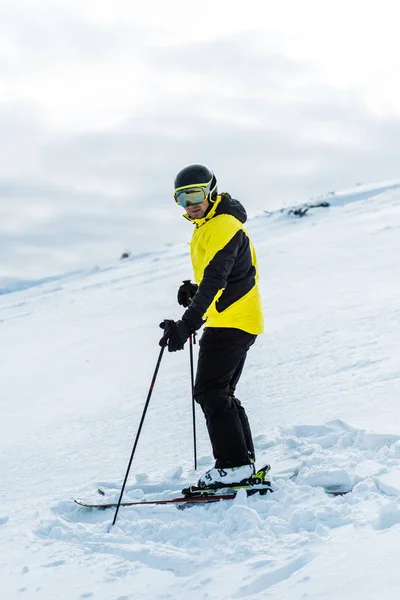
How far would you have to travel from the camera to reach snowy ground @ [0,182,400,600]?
275cm

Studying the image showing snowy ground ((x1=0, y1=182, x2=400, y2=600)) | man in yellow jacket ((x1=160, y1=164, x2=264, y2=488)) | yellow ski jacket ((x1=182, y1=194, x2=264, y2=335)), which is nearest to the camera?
snowy ground ((x1=0, y1=182, x2=400, y2=600))

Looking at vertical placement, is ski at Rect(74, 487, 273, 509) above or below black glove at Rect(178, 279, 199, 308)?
below

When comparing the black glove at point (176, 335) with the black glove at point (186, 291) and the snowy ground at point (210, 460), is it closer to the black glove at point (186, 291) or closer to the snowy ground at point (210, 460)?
the black glove at point (186, 291)

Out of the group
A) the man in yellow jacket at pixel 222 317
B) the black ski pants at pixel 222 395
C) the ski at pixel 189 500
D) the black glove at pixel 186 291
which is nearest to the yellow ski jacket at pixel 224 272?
the man in yellow jacket at pixel 222 317

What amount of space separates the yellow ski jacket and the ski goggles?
0.30 feet

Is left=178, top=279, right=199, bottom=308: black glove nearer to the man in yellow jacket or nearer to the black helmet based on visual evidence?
Answer: the man in yellow jacket

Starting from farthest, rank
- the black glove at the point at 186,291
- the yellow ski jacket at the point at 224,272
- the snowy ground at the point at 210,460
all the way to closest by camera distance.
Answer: the black glove at the point at 186,291 < the yellow ski jacket at the point at 224,272 < the snowy ground at the point at 210,460

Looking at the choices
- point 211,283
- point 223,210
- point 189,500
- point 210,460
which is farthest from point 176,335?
point 210,460

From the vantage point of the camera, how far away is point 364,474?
3535 millimetres

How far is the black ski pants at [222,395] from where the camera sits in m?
3.83

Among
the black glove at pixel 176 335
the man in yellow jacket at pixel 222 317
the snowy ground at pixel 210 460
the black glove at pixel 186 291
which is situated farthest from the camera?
the black glove at pixel 186 291

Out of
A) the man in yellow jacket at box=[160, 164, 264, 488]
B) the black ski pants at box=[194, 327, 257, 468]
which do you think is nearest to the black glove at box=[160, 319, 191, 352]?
the man in yellow jacket at box=[160, 164, 264, 488]

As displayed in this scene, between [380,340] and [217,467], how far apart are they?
3201 mm

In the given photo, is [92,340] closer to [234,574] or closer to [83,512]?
[83,512]
